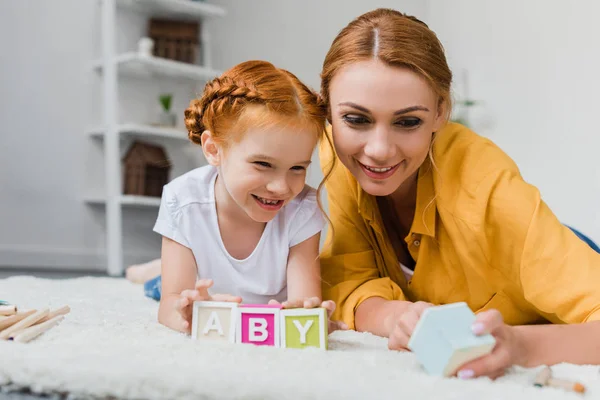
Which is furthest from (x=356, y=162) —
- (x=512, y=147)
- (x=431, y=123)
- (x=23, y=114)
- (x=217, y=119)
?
(x=23, y=114)

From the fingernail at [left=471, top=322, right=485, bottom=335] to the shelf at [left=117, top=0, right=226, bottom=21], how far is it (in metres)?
2.78

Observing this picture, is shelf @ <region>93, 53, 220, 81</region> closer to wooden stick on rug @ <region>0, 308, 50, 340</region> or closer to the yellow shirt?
the yellow shirt

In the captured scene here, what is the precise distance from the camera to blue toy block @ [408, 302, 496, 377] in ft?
2.29

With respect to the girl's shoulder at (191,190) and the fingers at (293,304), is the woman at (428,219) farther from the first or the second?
the girl's shoulder at (191,190)

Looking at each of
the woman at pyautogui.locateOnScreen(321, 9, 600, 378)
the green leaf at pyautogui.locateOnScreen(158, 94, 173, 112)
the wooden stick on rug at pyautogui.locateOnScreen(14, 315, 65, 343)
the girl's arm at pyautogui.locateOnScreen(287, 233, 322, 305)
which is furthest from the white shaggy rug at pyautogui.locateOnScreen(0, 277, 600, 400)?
the green leaf at pyautogui.locateOnScreen(158, 94, 173, 112)

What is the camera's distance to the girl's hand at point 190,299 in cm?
94

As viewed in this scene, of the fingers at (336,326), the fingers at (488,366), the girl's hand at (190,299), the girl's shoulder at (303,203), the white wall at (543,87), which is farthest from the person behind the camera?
the white wall at (543,87)

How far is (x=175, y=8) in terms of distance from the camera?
324 centimetres

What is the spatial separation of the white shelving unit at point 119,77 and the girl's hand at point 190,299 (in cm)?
208

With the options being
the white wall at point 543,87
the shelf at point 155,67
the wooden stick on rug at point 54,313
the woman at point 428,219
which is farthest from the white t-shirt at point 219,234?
the shelf at point 155,67

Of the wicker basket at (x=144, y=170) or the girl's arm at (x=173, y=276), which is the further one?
the wicker basket at (x=144, y=170)

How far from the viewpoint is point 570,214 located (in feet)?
9.09

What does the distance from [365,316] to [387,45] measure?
1.53 feet

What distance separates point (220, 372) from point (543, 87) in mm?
2612
